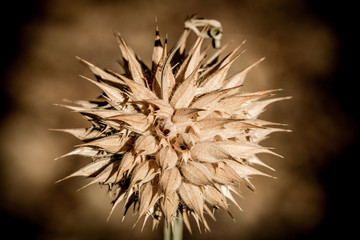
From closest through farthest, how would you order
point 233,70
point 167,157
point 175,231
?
point 167,157 → point 175,231 → point 233,70

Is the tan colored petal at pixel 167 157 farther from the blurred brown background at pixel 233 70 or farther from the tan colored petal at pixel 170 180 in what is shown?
the blurred brown background at pixel 233 70

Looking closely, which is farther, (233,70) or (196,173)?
(233,70)

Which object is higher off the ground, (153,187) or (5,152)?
(153,187)

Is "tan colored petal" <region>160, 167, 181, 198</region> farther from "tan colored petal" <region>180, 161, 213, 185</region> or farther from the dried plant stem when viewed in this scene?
the dried plant stem

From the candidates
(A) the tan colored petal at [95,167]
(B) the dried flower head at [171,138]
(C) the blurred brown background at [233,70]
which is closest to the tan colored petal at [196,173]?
(B) the dried flower head at [171,138]

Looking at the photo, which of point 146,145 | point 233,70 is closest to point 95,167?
point 146,145

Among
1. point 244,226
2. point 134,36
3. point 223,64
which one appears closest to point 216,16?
point 134,36

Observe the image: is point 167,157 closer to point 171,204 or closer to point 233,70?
point 171,204

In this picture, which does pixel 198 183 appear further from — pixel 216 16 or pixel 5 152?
pixel 5 152

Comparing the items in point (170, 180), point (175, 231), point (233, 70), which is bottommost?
point (175, 231)
